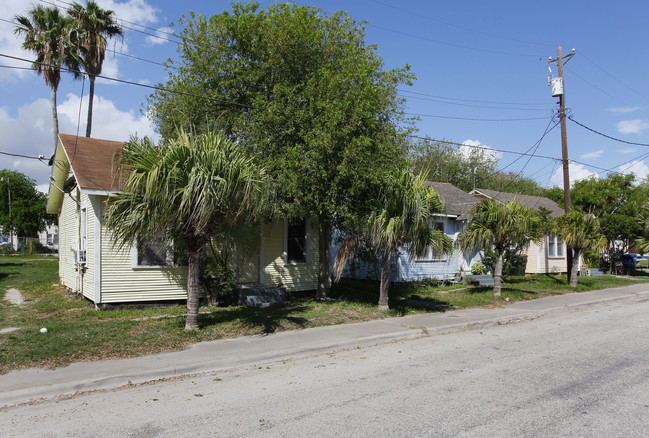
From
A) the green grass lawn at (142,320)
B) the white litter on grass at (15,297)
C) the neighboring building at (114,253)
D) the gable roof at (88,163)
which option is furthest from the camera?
the white litter on grass at (15,297)

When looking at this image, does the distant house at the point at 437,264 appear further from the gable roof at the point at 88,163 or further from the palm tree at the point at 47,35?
the palm tree at the point at 47,35

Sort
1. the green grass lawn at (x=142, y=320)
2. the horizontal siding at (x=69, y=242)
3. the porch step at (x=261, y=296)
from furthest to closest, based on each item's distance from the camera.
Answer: the horizontal siding at (x=69, y=242) → the porch step at (x=261, y=296) → the green grass lawn at (x=142, y=320)

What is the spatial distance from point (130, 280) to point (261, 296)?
346 centimetres

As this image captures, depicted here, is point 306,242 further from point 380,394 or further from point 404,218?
point 380,394

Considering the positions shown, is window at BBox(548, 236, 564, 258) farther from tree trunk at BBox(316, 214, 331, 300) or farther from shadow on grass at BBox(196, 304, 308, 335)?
shadow on grass at BBox(196, 304, 308, 335)

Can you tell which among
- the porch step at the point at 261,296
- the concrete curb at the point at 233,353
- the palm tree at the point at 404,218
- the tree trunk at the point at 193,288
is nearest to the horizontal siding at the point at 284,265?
the porch step at the point at 261,296

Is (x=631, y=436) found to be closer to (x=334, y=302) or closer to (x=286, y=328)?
(x=286, y=328)

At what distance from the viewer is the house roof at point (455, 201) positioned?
20516 mm

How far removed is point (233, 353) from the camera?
8.01 m

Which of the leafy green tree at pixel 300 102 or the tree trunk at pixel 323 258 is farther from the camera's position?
the tree trunk at pixel 323 258

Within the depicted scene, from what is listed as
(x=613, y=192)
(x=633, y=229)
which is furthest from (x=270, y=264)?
(x=613, y=192)

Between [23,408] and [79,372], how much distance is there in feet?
3.77

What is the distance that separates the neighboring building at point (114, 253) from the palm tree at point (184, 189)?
0.96m

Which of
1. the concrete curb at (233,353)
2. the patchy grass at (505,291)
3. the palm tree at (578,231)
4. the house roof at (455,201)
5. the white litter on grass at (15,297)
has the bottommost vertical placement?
the patchy grass at (505,291)
